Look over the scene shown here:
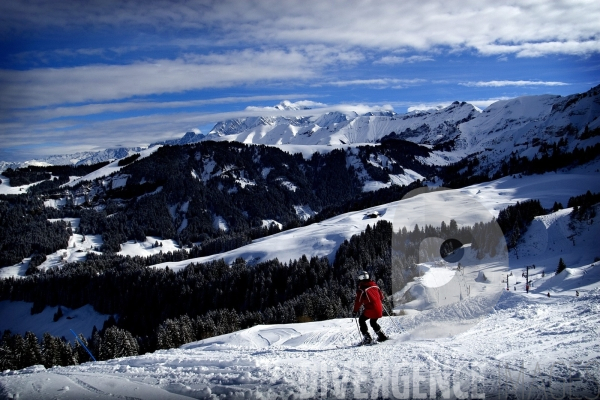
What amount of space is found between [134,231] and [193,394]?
191318 millimetres

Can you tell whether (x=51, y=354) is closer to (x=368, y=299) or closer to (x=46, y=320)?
(x=368, y=299)

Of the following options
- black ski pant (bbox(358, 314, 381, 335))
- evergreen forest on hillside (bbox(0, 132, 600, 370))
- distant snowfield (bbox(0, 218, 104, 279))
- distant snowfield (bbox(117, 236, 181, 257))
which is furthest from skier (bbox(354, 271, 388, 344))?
distant snowfield (bbox(117, 236, 181, 257))

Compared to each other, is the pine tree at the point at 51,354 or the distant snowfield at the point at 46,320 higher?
the pine tree at the point at 51,354

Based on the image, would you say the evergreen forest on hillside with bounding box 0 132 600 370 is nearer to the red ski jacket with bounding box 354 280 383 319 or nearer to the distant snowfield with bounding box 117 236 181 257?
the distant snowfield with bounding box 117 236 181 257

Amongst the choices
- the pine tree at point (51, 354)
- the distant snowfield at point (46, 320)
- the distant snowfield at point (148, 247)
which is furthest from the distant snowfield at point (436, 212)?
the pine tree at point (51, 354)

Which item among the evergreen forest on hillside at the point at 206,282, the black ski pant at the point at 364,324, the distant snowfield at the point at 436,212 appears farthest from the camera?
the distant snowfield at the point at 436,212

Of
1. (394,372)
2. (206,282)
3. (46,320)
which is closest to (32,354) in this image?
(206,282)

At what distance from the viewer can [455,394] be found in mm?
7391

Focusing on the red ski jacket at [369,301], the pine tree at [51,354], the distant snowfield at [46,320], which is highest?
the red ski jacket at [369,301]

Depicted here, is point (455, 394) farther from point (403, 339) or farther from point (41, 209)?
point (41, 209)

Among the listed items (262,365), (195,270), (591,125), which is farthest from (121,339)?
(591,125)

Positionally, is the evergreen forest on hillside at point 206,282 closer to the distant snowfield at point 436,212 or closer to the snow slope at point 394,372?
the distant snowfield at point 436,212

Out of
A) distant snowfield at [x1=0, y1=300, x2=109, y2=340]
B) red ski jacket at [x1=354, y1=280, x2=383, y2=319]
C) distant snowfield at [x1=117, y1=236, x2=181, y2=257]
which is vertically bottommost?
distant snowfield at [x1=0, y1=300, x2=109, y2=340]

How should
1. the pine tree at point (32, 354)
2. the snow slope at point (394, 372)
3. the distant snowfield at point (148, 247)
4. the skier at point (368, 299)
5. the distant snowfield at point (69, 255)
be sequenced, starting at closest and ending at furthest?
the snow slope at point (394, 372)
the skier at point (368, 299)
the pine tree at point (32, 354)
the distant snowfield at point (69, 255)
the distant snowfield at point (148, 247)
